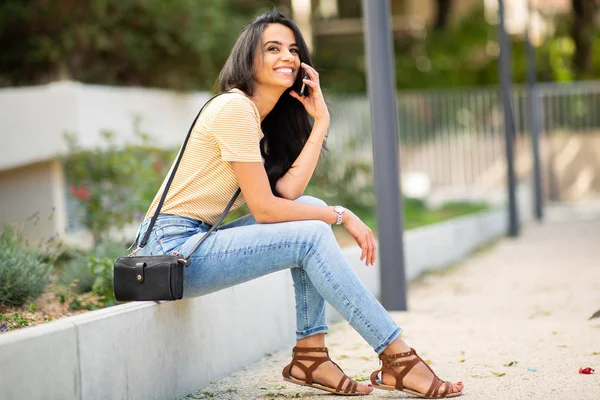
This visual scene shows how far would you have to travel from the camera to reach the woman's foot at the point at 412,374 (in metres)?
3.62

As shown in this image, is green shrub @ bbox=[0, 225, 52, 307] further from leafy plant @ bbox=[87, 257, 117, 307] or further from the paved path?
the paved path

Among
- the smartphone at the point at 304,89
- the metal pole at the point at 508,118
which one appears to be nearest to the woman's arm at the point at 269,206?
the smartphone at the point at 304,89

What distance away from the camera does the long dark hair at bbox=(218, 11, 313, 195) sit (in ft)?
13.0

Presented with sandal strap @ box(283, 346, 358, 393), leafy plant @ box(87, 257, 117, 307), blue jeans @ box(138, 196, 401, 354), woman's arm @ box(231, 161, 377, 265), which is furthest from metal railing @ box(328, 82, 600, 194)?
blue jeans @ box(138, 196, 401, 354)

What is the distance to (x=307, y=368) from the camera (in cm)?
379

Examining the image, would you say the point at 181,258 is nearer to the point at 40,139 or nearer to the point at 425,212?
the point at 40,139

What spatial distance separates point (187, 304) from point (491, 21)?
20411mm

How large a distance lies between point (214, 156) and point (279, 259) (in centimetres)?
48

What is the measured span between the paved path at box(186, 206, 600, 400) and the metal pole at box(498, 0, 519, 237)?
275cm

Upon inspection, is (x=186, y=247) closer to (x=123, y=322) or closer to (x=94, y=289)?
(x=123, y=322)

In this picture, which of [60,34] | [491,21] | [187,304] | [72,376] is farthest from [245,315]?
[491,21]

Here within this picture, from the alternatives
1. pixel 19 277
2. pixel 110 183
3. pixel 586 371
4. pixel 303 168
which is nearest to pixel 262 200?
pixel 303 168

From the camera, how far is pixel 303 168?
3922 mm

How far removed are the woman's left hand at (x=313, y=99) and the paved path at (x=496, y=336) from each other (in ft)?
3.79
